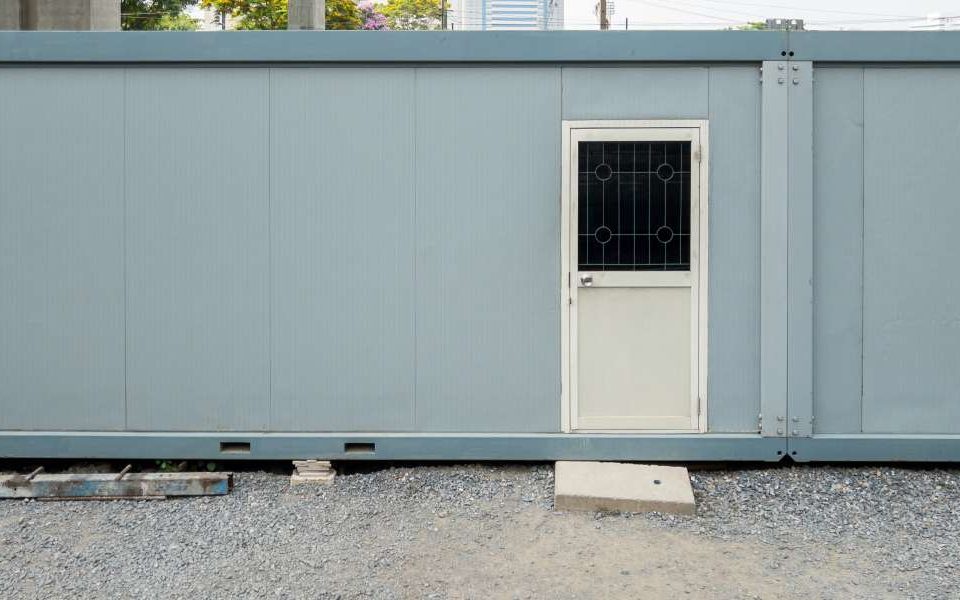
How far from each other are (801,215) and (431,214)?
1.98 m

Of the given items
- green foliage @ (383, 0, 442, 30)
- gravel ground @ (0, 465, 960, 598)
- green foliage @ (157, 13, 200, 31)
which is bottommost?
gravel ground @ (0, 465, 960, 598)

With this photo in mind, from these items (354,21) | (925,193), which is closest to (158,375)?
(925,193)

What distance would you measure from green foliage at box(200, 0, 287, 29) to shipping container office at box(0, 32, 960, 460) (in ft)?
60.8

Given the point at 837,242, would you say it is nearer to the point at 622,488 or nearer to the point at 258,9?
the point at 622,488

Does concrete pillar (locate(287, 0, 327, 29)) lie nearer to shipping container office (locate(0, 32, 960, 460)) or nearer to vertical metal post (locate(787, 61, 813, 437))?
shipping container office (locate(0, 32, 960, 460))

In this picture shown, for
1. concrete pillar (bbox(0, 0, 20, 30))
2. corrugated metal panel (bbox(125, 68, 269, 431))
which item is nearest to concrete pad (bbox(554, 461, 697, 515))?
corrugated metal panel (bbox(125, 68, 269, 431))

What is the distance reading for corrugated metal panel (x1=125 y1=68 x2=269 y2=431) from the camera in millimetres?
4395

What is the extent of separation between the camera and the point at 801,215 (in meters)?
4.30

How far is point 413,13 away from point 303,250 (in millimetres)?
28283

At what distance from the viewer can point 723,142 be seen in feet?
14.3

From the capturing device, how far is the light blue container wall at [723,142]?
14.3 ft

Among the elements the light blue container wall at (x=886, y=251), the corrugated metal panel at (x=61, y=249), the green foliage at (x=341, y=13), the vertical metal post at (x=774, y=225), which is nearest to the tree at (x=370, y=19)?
the green foliage at (x=341, y=13)

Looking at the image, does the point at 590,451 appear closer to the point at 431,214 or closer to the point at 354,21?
the point at 431,214

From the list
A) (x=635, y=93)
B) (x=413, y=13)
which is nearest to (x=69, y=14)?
(x=635, y=93)
